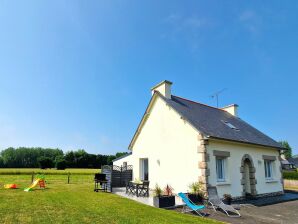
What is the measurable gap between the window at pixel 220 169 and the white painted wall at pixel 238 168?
0.91 feet

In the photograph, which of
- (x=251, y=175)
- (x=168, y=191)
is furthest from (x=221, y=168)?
(x=168, y=191)

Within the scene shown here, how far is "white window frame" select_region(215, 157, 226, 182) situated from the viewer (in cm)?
1392

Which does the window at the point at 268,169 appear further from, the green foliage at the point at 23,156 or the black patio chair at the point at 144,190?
the green foliage at the point at 23,156

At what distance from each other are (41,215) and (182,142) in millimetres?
8592

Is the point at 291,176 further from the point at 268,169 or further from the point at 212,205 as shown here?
the point at 212,205

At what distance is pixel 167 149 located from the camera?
15836 mm

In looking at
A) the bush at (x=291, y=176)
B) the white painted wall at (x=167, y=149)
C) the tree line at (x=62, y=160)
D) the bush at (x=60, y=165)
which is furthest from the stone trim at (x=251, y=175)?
the bush at (x=60, y=165)

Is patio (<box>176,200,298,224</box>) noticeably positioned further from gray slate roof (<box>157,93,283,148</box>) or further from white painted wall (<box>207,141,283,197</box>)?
gray slate roof (<box>157,93,283,148</box>)

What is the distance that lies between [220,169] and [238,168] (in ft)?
5.04

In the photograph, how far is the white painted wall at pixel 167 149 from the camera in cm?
1398

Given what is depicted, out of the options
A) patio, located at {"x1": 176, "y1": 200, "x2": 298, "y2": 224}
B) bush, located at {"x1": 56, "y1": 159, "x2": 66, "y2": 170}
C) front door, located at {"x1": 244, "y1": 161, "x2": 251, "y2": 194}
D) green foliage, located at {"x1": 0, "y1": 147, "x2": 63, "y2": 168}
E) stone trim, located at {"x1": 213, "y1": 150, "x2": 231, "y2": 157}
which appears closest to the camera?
patio, located at {"x1": 176, "y1": 200, "x2": 298, "y2": 224}

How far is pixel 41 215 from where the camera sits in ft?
28.6

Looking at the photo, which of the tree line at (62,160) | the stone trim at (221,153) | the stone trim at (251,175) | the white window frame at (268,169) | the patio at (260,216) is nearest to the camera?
the patio at (260,216)

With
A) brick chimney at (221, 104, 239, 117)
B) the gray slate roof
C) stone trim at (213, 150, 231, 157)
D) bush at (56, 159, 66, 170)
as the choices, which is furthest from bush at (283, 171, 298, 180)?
bush at (56, 159, 66, 170)
